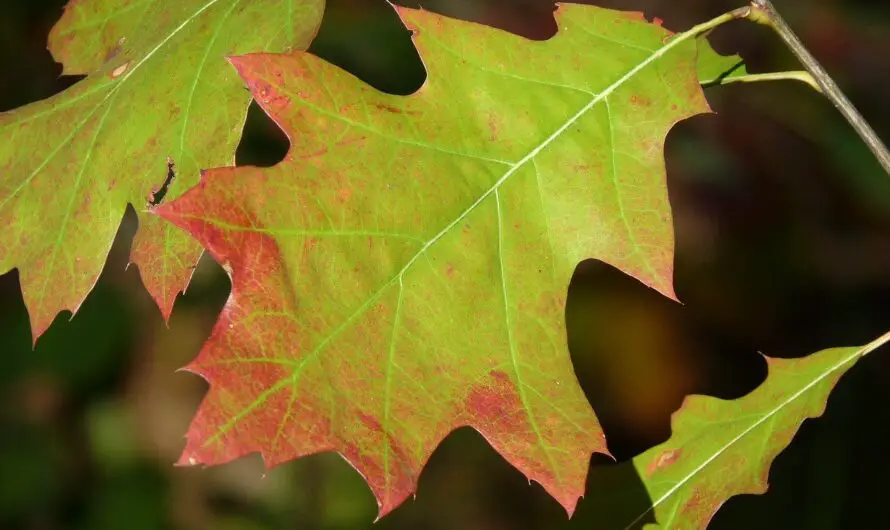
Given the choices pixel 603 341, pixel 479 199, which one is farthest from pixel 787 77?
pixel 603 341

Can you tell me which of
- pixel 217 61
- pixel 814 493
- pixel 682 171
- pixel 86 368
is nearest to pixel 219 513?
pixel 86 368

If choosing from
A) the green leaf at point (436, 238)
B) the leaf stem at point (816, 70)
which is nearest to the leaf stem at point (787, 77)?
the leaf stem at point (816, 70)

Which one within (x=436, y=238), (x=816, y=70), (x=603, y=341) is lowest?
(x=603, y=341)

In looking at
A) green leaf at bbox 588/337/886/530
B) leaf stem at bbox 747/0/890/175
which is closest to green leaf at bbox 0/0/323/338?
leaf stem at bbox 747/0/890/175

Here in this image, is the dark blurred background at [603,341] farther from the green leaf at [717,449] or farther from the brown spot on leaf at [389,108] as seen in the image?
the brown spot on leaf at [389,108]

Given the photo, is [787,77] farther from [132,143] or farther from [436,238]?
[132,143]

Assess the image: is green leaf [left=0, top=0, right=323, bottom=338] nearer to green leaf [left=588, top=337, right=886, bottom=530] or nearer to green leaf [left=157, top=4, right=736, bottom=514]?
green leaf [left=157, top=4, right=736, bottom=514]

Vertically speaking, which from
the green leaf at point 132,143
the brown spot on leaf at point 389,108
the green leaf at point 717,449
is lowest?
the green leaf at point 717,449
